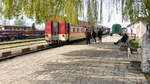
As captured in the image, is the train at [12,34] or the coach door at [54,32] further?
the train at [12,34]

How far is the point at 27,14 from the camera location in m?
6.85

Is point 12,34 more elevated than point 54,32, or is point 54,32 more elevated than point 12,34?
point 54,32

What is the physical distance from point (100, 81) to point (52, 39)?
14.2 meters

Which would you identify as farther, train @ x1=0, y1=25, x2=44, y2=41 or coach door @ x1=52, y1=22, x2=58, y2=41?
train @ x1=0, y1=25, x2=44, y2=41

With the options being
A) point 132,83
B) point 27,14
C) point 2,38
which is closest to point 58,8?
point 27,14

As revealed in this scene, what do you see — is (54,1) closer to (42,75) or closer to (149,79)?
(42,75)

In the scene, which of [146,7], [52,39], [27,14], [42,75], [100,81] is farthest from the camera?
[52,39]

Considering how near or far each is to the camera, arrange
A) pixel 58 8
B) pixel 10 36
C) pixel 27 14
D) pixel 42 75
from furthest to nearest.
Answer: pixel 10 36 → pixel 58 8 → pixel 27 14 → pixel 42 75

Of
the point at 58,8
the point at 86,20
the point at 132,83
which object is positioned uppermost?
the point at 58,8

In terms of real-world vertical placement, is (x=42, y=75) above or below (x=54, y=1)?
below

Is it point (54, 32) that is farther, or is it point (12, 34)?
point (12, 34)

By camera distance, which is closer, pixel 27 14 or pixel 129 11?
pixel 129 11

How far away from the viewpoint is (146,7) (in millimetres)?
5051

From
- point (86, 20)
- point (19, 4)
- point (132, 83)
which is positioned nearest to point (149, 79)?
point (132, 83)
